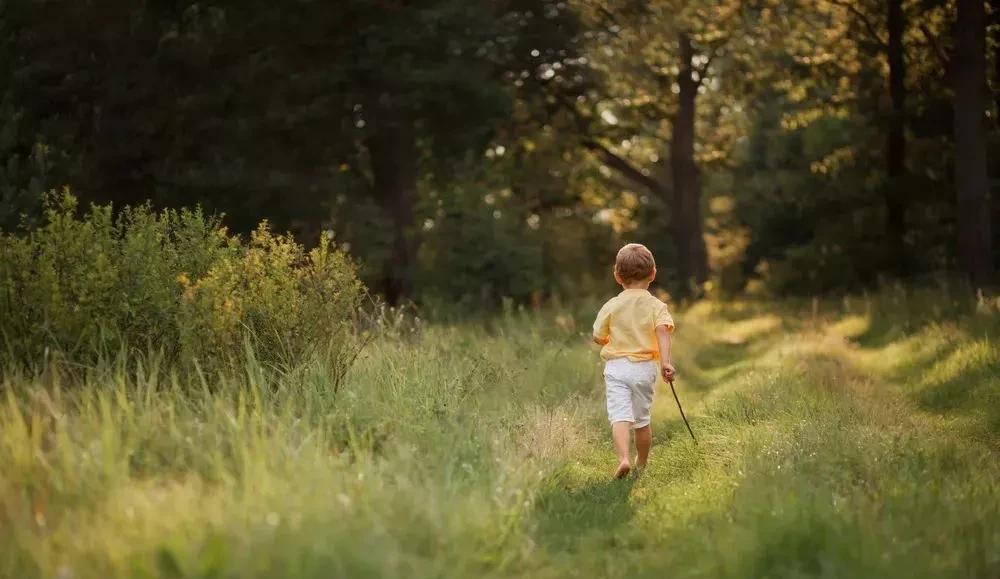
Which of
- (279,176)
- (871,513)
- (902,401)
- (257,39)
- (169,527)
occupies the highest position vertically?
(257,39)

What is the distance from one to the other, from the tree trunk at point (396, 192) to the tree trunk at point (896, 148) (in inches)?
416

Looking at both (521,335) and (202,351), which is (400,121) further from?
(202,351)

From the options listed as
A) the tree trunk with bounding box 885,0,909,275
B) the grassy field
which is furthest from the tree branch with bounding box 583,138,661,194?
the grassy field

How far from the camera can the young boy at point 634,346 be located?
8320 millimetres

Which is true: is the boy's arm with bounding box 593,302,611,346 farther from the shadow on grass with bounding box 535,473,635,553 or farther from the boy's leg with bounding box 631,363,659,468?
the shadow on grass with bounding box 535,473,635,553

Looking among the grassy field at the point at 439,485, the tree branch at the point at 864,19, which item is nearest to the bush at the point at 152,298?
the grassy field at the point at 439,485

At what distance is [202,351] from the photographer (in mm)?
7949

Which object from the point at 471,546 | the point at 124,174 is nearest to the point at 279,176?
the point at 124,174

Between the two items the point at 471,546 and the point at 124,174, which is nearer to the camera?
the point at 471,546

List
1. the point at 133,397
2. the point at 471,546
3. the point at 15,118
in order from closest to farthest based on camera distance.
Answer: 1. the point at 471,546
2. the point at 133,397
3. the point at 15,118

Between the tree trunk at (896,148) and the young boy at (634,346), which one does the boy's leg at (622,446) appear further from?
the tree trunk at (896,148)

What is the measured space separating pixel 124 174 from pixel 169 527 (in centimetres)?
1473

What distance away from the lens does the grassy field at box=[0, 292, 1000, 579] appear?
16.1ft

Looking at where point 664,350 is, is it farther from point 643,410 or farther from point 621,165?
point 621,165
